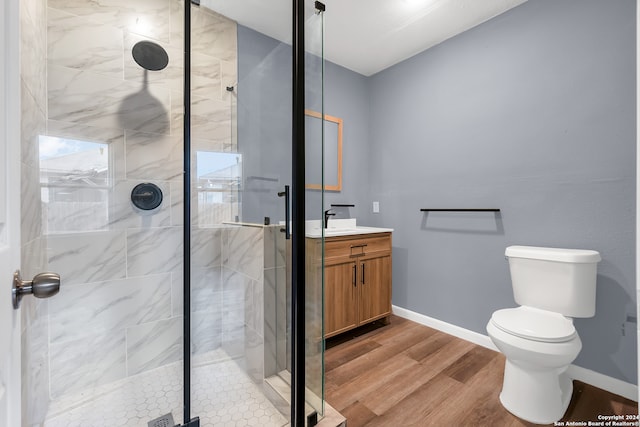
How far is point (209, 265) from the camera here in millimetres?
1822

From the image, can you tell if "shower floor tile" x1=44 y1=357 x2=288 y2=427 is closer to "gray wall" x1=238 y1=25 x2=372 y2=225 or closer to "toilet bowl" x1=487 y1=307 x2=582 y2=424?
"gray wall" x1=238 y1=25 x2=372 y2=225

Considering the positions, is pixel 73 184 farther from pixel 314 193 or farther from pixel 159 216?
pixel 314 193

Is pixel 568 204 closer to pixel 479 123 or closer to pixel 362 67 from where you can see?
pixel 479 123

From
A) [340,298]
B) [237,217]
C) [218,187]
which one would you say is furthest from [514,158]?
[218,187]

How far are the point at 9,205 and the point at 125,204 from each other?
126 cm

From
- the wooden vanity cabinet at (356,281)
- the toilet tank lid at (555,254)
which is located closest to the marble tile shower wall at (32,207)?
the wooden vanity cabinet at (356,281)

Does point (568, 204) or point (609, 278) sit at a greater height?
point (568, 204)

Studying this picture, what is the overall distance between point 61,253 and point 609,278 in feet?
9.99

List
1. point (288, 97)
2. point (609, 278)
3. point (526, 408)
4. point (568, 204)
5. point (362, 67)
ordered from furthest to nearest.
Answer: point (362, 67), point (568, 204), point (609, 278), point (526, 408), point (288, 97)

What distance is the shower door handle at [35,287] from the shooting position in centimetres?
50

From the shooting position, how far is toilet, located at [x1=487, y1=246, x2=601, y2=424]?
4.37 feet

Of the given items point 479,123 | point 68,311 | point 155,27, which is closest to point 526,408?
point 479,123

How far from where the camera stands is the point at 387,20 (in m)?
2.09

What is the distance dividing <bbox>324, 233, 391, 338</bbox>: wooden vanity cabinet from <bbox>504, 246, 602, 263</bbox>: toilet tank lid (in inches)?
35.4
